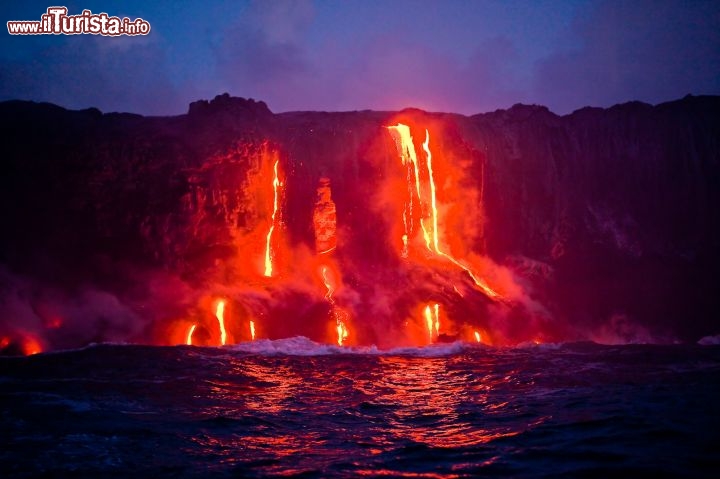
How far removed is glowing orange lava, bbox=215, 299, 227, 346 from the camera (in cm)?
2012

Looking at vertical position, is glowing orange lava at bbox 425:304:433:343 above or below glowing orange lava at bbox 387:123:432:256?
below

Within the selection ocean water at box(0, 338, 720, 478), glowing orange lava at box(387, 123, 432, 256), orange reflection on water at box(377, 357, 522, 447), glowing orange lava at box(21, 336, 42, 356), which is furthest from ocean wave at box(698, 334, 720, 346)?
glowing orange lava at box(21, 336, 42, 356)

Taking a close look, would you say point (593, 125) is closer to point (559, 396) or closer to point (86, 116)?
point (559, 396)

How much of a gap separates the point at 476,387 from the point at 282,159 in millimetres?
15215

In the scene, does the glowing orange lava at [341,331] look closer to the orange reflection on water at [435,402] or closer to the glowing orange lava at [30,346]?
the orange reflection on water at [435,402]

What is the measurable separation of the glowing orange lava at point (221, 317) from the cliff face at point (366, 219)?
0.50 metres

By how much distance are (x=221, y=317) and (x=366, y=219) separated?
710cm

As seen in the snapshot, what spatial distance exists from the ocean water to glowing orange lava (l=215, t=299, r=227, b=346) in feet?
17.9

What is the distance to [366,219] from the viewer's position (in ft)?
76.5

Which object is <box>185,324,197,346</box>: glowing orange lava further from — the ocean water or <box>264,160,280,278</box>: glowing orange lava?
the ocean water

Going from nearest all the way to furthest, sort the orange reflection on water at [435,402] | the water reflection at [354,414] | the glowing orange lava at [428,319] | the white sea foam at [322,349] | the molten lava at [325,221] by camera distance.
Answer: the water reflection at [354,414]
the orange reflection on water at [435,402]
the white sea foam at [322,349]
the glowing orange lava at [428,319]
the molten lava at [325,221]

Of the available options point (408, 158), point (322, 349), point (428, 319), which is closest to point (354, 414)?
point (322, 349)

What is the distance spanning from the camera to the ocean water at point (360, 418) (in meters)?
5.66

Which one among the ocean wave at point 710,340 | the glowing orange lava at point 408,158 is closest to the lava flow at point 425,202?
the glowing orange lava at point 408,158
